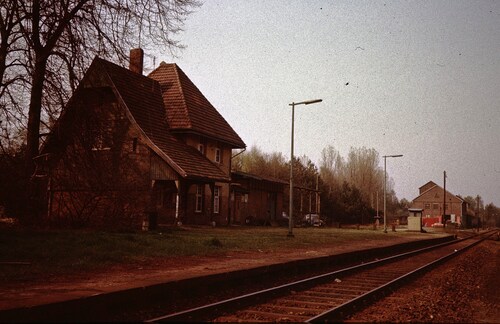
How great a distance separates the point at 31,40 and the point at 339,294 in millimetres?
11433

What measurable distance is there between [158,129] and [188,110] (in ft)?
10.2

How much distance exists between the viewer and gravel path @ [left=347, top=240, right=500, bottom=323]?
24.5 ft

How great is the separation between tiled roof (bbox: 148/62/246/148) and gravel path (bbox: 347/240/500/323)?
19.1 m

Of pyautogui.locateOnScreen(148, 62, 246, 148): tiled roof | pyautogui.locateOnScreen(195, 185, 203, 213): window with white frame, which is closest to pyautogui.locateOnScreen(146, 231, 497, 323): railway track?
pyautogui.locateOnScreen(195, 185, 203, 213): window with white frame

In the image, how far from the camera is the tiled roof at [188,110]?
1163 inches

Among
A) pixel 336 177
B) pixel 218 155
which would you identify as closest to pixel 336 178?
pixel 336 177

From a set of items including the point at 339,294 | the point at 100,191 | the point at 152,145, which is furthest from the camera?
the point at 152,145

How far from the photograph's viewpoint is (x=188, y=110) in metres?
30.1

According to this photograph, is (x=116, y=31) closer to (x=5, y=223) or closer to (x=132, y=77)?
(x=5, y=223)

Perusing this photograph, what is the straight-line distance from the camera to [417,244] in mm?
28578

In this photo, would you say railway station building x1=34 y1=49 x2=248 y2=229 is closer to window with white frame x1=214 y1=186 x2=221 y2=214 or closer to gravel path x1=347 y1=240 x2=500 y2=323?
window with white frame x1=214 y1=186 x2=221 y2=214

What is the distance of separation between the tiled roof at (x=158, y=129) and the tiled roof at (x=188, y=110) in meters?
0.91

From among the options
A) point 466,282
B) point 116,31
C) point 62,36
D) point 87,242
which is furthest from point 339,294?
point 62,36

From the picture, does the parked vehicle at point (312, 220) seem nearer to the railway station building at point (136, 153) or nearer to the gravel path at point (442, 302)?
the railway station building at point (136, 153)
